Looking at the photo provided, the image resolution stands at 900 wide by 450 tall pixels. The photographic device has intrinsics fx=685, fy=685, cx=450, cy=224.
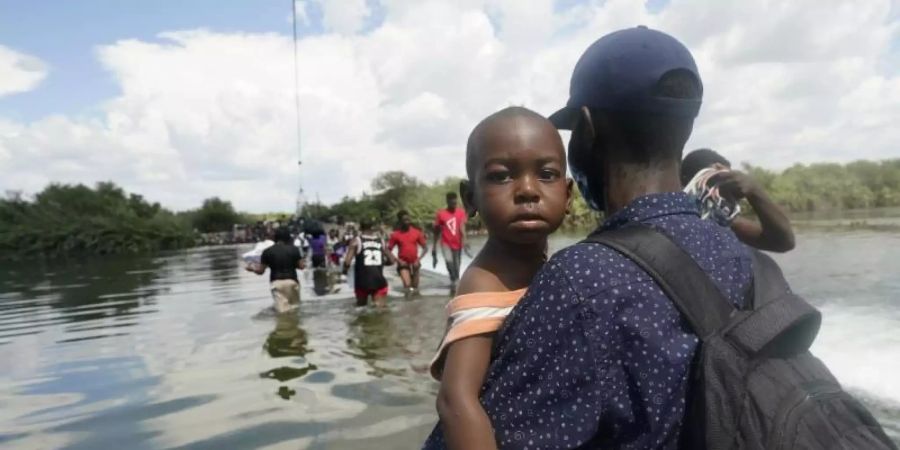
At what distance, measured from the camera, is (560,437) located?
140cm

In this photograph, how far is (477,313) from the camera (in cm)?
163

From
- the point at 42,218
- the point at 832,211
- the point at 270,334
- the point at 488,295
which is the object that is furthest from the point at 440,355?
the point at 42,218

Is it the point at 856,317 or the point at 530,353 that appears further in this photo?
the point at 856,317

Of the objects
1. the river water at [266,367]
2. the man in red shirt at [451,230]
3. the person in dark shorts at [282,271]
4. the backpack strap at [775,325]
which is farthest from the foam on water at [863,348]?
the person in dark shorts at [282,271]

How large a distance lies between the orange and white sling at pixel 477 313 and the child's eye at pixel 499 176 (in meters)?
0.29

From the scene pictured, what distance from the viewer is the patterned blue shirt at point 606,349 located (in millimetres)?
1351

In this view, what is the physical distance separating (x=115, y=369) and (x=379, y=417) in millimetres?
4211

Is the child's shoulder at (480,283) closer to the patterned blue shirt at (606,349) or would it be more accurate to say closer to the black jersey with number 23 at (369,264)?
the patterned blue shirt at (606,349)

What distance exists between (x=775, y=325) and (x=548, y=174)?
671mm

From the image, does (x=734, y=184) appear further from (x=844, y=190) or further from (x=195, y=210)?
(x=195, y=210)

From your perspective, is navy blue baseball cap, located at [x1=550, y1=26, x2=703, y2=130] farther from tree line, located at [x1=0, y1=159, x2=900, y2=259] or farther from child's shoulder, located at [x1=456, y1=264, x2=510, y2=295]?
tree line, located at [x1=0, y1=159, x2=900, y2=259]

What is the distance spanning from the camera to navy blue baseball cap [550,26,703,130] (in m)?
1.52

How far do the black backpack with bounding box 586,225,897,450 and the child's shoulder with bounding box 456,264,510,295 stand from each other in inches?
14.1

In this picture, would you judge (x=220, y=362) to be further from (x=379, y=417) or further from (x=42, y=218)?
(x=42, y=218)
